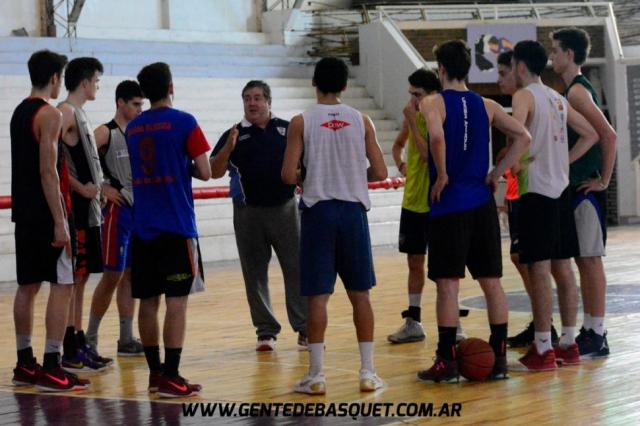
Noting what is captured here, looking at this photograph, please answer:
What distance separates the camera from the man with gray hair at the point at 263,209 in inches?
342

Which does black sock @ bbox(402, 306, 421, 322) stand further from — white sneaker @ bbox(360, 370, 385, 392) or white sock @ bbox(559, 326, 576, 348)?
white sneaker @ bbox(360, 370, 385, 392)

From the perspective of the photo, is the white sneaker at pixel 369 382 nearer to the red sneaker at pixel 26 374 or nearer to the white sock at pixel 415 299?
the red sneaker at pixel 26 374

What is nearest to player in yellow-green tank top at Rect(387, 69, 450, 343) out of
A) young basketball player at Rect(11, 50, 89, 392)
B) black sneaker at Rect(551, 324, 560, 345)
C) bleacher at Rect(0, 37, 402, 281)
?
black sneaker at Rect(551, 324, 560, 345)

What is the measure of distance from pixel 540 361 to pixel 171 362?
2192 millimetres

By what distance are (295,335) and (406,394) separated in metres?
2.77

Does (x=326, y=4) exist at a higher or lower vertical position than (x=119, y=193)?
higher

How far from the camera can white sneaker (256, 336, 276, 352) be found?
8.71 m

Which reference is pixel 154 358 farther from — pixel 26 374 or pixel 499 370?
pixel 499 370

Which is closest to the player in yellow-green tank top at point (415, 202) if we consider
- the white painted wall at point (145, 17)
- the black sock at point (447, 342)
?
the black sock at point (447, 342)

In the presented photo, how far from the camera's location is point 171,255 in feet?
22.9

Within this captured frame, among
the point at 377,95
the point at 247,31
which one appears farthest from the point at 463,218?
the point at 247,31

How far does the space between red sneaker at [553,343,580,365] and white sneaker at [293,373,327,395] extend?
1.64 meters

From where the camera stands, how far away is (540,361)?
24.5ft

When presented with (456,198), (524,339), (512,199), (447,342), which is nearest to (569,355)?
(524,339)
